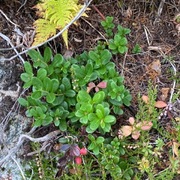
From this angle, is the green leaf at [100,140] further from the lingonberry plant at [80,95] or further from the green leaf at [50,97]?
the green leaf at [50,97]

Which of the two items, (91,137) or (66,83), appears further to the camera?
(66,83)

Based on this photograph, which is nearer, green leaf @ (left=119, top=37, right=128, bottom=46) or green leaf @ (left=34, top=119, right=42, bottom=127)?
green leaf @ (left=34, top=119, right=42, bottom=127)

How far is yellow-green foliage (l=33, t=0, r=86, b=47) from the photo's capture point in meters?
2.31

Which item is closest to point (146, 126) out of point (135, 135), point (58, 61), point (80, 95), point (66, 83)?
point (135, 135)

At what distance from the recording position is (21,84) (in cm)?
239

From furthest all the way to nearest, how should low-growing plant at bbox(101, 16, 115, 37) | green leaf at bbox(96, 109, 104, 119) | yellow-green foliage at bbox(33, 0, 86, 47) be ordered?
low-growing plant at bbox(101, 16, 115, 37), yellow-green foliage at bbox(33, 0, 86, 47), green leaf at bbox(96, 109, 104, 119)

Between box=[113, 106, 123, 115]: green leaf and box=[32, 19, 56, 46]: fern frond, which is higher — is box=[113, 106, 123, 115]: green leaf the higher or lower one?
the lower one

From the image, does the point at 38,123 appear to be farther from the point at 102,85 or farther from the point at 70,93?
the point at 102,85

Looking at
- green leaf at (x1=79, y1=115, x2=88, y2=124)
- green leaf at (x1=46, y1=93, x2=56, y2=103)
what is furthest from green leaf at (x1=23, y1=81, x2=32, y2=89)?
green leaf at (x1=79, y1=115, x2=88, y2=124)

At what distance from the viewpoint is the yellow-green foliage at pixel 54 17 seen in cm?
231

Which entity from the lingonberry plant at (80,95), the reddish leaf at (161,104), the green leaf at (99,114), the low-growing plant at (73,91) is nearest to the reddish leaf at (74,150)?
the lingonberry plant at (80,95)

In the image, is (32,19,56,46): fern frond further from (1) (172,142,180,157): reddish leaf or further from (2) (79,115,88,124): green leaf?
(1) (172,142,180,157): reddish leaf

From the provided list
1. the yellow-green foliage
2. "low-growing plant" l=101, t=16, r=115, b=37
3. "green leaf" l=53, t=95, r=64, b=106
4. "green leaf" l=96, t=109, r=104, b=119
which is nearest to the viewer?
"green leaf" l=96, t=109, r=104, b=119

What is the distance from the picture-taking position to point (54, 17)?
231 centimetres
